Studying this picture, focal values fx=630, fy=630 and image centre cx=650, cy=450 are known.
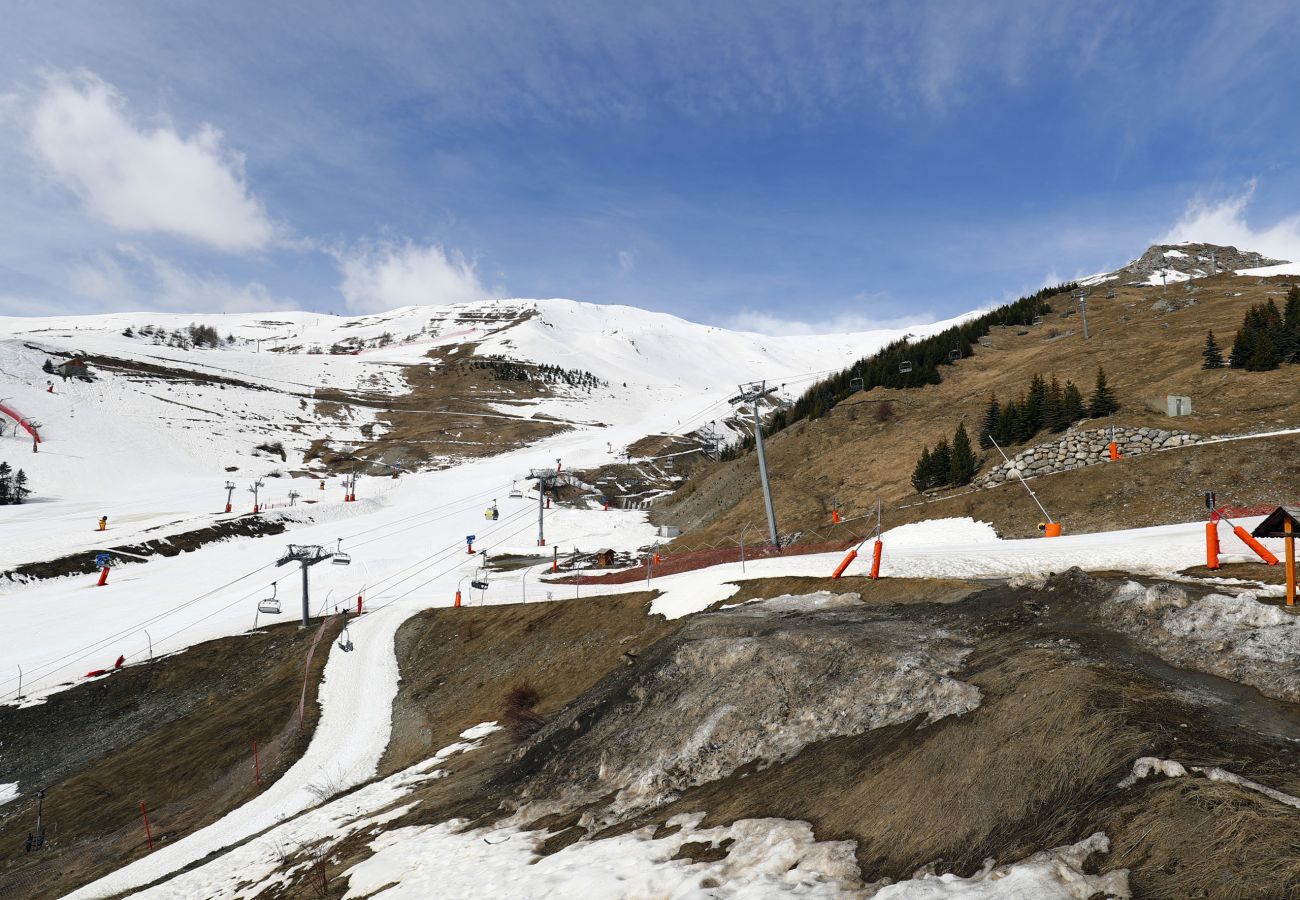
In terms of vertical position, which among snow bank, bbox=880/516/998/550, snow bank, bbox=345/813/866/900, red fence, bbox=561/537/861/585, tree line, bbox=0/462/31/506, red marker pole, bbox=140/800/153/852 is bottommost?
red marker pole, bbox=140/800/153/852

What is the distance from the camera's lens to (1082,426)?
4197 cm

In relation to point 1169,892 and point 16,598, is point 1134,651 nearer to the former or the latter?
point 1169,892

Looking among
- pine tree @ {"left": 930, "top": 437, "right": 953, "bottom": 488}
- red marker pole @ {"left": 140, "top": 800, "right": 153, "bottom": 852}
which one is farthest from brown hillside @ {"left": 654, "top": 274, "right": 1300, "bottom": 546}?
red marker pole @ {"left": 140, "top": 800, "right": 153, "bottom": 852}

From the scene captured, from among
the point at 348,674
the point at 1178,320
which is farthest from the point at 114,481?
the point at 1178,320

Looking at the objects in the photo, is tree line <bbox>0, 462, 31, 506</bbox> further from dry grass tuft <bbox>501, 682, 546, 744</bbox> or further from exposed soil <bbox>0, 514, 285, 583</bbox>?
dry grass tuft <bbox>501, 682, 546, 744</bbox>

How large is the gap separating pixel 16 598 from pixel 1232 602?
290 feet

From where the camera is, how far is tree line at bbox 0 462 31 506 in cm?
9137

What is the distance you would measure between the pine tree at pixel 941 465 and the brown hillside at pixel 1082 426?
216cm

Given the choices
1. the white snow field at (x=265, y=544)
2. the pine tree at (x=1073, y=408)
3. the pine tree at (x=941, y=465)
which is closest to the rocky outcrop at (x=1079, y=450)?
the pine tree at (x=941, y=465)

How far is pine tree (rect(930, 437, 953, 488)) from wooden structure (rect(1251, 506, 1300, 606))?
33.8 metres

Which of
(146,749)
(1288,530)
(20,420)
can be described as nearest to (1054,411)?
(1288,530)

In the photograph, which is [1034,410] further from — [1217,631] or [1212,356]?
[1217,631]

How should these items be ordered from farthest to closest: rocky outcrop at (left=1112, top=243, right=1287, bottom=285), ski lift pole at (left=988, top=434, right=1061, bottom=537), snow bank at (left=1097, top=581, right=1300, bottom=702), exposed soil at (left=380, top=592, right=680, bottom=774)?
1. rocky outcrop at (left=1112, top=243, right=1287, bottom=285)
2. ski lift pole at (left=988, top=434, right=1061, bottom=537)
3. exposed soil at (left=380, top=592, right=680, bottom=774)
4. snow bank at (left=1097, top=581, right=1300, bottom=702)

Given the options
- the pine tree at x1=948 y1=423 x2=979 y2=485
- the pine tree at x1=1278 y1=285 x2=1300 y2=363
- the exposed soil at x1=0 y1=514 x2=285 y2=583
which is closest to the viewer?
the pine tree at x1=1278 y1=285 x2=1300 y2=363
